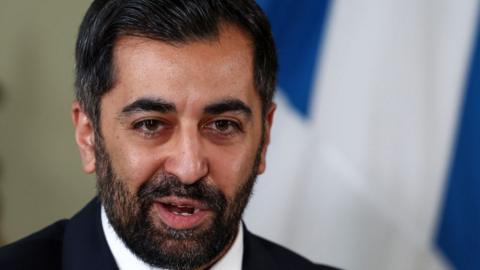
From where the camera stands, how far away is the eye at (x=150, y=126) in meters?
1.40

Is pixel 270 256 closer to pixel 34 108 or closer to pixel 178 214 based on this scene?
pixel 178 214

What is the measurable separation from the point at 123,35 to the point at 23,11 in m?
1.40

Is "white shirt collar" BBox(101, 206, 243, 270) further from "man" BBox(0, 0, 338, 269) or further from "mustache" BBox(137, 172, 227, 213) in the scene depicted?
"mustache" BBox(137, 172, 227, 213)

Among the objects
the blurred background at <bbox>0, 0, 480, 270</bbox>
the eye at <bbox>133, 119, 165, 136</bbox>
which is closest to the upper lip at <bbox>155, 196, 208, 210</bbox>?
the eye at <bbox>133, 119, 165, 136</bbox>

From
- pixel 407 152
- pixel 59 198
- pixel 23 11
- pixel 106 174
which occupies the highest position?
pixel 106 174

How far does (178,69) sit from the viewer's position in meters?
1.37

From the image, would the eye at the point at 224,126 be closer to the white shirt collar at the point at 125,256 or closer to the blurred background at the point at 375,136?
A: the white shirt collar at the point at 125,256

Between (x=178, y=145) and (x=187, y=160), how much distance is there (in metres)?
0.04

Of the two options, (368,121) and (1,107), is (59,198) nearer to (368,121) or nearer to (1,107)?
(1,107)

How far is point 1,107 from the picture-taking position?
8.82ft

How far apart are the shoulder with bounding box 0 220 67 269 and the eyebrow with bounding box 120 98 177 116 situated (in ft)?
1.11

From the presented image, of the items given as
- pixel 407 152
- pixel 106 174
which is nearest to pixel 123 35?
pixel 106 174

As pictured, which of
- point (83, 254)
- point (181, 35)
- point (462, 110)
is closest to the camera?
point (181, 35)

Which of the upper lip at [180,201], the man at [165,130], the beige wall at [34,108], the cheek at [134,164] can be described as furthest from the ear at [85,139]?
the beige wall at [34,108]
